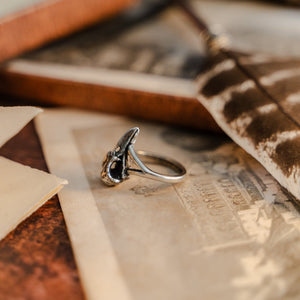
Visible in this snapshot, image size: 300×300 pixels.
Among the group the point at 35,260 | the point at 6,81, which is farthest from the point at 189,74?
the point at 35,260

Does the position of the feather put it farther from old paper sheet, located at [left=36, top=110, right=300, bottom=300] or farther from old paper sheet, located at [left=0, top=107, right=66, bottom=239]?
old paper sheet, located at [left=0, top=107, right=66, bottom=239]

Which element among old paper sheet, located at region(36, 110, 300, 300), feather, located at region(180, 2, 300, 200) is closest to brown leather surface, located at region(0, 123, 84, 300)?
old paper sheet, located at region(36, 110, 300, 300)

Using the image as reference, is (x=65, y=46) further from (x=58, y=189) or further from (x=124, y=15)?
(x=58, y=189)

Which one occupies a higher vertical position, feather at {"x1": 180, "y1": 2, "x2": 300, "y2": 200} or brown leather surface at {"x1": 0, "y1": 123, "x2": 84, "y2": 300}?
feather at {"x1": 180, "y1": 2, "x2": 300, "y2": 200}

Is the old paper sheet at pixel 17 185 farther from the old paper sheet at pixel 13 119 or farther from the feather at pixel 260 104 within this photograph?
the feather at pixel 260 104

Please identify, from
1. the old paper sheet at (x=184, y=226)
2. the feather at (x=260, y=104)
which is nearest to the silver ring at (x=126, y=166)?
the old paper sheet at (x=184, y=226)

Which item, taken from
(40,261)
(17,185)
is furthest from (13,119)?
(40,261)
